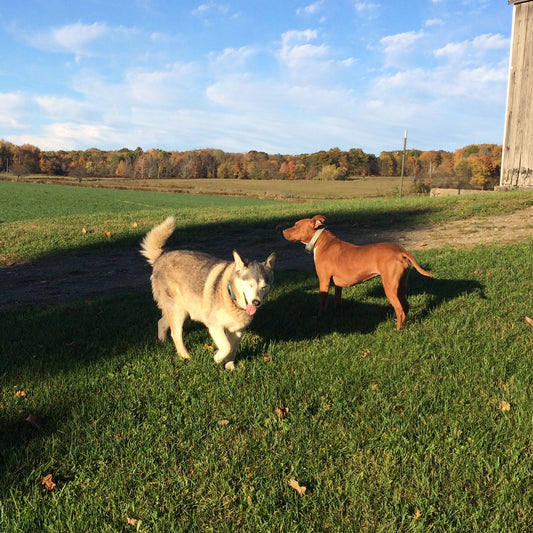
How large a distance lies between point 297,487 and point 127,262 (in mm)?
9418

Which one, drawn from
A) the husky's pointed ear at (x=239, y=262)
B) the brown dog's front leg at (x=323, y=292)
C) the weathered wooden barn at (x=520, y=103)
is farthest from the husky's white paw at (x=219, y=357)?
the weathered wooden barn at (x=520, y=103)

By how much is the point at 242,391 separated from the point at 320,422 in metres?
0.90

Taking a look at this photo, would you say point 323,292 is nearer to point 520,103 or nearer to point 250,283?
point 250,283

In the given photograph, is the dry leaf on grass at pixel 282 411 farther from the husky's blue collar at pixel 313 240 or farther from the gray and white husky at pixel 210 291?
the husky's blue collar at pixel 313 240

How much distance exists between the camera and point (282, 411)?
13.1ft

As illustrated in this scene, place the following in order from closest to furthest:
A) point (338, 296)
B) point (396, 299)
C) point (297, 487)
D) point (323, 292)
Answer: point (297, 487), point (396, 299), point (323, 292), point (338, 296)

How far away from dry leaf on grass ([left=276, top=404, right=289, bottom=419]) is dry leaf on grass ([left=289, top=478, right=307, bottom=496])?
84 centimetres

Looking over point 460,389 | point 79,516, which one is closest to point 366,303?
point 460,389

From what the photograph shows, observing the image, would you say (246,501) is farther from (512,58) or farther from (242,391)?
(512,58)

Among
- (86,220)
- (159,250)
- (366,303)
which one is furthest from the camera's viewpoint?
(86,220)

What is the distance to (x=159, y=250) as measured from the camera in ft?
19.8

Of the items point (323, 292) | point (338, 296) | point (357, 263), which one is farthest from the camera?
point (338, 296)

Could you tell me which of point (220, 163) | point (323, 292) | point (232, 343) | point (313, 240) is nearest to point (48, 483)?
point (232, 343)

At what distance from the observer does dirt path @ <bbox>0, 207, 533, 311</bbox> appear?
29.0 feet
